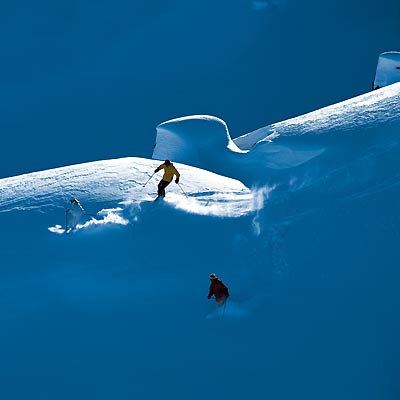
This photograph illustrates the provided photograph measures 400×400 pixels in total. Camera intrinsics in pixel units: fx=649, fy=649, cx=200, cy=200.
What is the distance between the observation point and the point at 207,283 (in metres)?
13.6

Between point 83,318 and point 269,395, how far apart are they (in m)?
3.96

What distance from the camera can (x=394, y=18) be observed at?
135 feet

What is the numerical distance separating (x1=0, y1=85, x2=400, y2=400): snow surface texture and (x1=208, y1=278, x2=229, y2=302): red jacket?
0.35 meters

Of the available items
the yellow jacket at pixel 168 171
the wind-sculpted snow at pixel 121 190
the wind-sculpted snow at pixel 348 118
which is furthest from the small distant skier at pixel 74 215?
the wind-sculpted snow at pixel 348 118

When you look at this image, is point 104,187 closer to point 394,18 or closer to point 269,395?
point 269,395

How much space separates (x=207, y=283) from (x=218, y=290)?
78 centimetres

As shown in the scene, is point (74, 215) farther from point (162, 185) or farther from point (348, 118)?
point (348, 118)

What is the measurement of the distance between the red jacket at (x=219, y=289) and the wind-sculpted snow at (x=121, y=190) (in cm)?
261

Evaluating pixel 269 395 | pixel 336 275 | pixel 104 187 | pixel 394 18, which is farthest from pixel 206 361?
pixel 394 18

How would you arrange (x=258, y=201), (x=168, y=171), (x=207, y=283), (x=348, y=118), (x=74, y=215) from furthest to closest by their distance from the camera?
(x=348, y=118) → (x=258, y=201) → (x=168, y=171) → (x=74, y=215) → (x=207, y=283)

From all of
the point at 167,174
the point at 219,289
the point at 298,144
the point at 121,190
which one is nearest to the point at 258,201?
the point at 167,174

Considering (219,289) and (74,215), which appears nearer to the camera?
(219,289)

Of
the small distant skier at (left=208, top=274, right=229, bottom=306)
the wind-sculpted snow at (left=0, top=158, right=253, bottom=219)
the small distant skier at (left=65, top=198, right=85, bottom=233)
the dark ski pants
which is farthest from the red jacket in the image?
the small distant skier at (left=65, top=198, right=85, bottom=233)

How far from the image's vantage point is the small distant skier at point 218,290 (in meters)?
12.8
